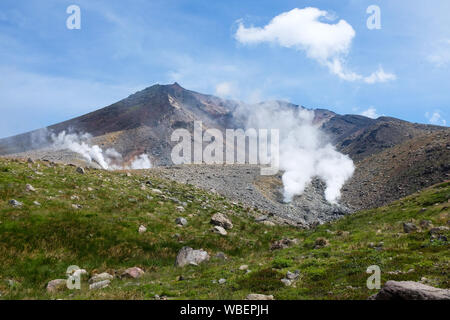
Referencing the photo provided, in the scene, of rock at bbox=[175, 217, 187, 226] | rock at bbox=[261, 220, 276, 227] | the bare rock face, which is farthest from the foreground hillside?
the bare rock face

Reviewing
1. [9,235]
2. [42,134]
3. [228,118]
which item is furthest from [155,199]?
[228,118]

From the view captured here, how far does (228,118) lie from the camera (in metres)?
179

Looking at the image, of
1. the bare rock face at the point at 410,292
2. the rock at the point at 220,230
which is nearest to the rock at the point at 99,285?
the bare rock face at the point at 410,292

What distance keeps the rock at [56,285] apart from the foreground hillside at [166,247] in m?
0.44

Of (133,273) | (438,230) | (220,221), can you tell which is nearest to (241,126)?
(220,221)

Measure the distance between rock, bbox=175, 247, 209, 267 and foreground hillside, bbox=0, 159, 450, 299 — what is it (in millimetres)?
460

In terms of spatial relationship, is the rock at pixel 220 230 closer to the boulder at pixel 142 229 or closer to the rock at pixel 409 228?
the boulder at pixel 142 229

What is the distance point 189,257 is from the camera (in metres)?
17.4

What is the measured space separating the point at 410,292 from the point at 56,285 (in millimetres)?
13723

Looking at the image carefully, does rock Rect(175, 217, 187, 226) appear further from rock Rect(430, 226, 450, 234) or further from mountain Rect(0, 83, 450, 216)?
mountain Rect(0, 83, 450, 216)

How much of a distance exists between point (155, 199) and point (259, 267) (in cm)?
1580

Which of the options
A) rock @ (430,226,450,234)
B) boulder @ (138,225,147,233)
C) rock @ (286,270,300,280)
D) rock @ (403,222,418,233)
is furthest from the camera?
boulder @ (138,225,147,233)

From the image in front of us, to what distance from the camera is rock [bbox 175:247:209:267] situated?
1700 centimetres
